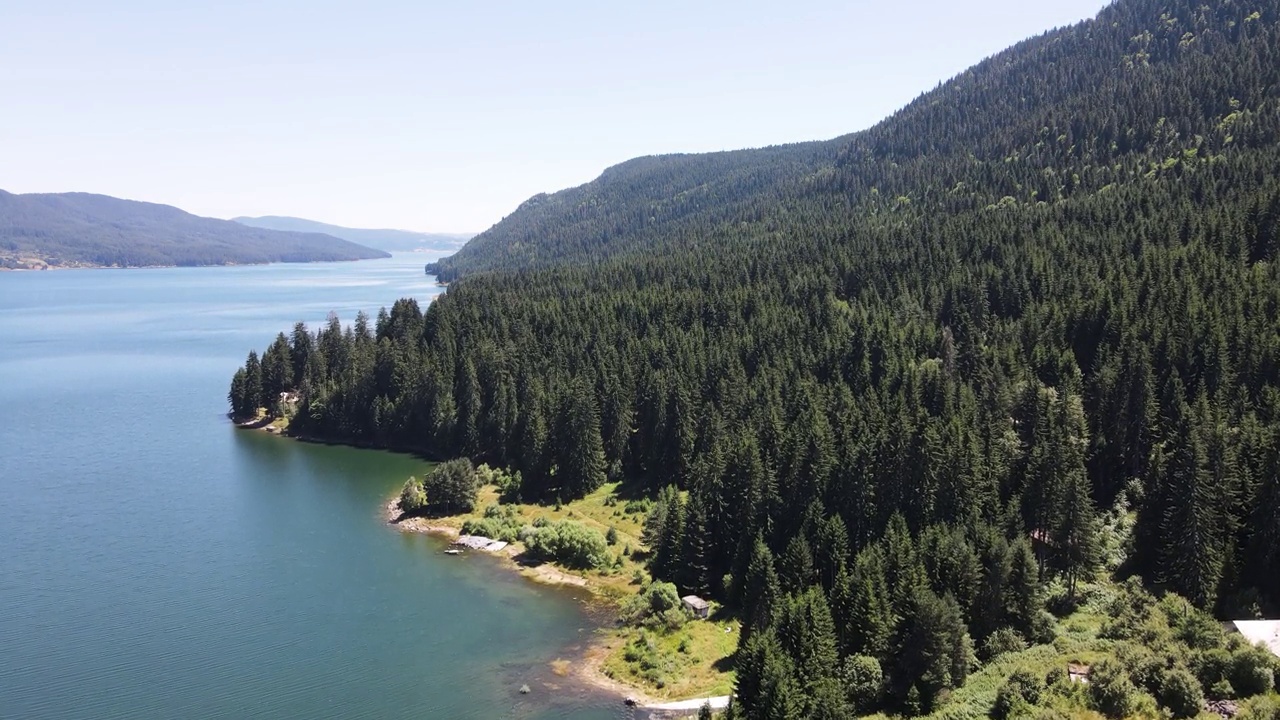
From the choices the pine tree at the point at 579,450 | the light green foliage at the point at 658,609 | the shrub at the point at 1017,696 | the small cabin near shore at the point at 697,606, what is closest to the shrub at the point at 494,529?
the pine tree at the point at 579,450

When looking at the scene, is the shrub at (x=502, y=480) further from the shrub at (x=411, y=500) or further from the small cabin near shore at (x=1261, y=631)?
the small cabin near shore at (x=1261, y=631)

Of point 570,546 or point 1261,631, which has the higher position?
point 1261,631

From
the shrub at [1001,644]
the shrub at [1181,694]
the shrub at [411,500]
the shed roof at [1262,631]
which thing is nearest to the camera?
the shrub at [1181,694]

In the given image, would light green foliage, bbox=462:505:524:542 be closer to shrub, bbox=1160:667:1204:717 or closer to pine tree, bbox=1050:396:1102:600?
pine tree, bbox=1050:396:1102:600

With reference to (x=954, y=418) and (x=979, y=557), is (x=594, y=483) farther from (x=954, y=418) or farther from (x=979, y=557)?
(x=979, y=557)

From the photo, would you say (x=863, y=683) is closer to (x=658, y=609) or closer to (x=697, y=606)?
(x=697, y=606)

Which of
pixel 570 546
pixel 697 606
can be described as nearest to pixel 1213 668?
pixel 697 606
